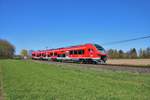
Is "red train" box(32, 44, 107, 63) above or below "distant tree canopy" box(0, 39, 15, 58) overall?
below

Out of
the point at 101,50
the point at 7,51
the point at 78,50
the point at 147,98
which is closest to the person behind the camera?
the point at 147,98

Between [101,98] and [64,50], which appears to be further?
[64,50]

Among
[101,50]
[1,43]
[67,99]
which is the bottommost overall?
[67,99]

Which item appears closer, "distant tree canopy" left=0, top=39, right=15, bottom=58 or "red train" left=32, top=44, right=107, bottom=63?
"red train" left=32, top=44, right=107, bottom=63

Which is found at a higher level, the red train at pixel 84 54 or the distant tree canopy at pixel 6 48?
the distant tree canopy at pixel 6 48

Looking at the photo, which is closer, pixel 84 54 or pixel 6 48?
pixel 84 54

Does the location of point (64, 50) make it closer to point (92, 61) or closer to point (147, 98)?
point (92, 61)

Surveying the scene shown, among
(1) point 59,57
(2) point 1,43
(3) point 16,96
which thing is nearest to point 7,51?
(2) point 1,43

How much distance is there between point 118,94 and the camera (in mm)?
10352

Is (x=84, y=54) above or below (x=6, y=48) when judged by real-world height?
below

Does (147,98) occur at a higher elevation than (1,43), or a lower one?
lower

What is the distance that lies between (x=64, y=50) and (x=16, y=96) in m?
42.1

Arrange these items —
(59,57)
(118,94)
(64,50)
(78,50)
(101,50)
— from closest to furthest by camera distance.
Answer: (118,94) → (101,50) → (78,50) → (64,50) → (59,57)

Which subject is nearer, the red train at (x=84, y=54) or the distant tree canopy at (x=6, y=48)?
the red train at (x=84, y=54)
